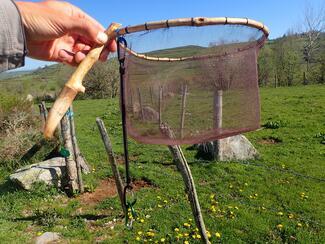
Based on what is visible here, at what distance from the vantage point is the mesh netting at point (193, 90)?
2938mm

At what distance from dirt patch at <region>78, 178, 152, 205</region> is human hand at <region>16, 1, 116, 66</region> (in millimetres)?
6252

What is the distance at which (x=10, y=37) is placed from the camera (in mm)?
1661

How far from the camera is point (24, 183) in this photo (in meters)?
8.88

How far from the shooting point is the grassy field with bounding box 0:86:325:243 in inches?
265

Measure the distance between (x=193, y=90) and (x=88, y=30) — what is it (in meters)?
1.08

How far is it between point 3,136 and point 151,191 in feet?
22.2

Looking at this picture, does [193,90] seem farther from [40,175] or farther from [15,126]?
[15,126]

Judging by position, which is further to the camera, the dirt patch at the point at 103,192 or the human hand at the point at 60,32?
the dirt patch at the point at 103,192

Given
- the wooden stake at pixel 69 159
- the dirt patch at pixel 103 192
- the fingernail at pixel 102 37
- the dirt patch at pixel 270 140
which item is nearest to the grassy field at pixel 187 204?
the dirt patch at pixel 103 192

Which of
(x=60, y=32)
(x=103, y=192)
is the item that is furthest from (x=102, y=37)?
(x=103, y=192)

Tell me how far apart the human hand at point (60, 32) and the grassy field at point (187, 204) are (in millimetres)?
4497

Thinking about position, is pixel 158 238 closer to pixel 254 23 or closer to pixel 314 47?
pixel 254 23

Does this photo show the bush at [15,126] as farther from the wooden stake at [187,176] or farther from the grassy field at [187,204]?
the wooden stake at [187,176]

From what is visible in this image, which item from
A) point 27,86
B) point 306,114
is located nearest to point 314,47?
point 27,86
